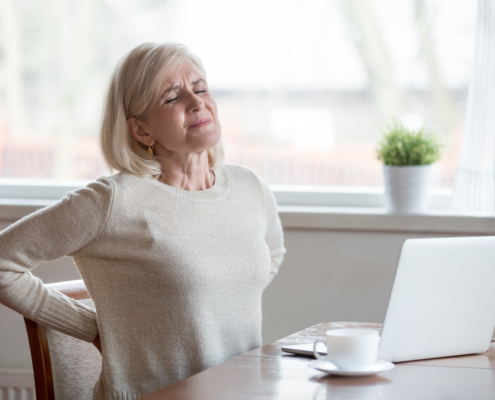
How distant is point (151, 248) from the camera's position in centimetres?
135

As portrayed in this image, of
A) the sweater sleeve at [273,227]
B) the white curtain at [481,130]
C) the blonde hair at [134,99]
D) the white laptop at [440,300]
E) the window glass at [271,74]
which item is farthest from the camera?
the window glass at [271,74]

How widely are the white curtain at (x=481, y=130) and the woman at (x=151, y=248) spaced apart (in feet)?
2.93

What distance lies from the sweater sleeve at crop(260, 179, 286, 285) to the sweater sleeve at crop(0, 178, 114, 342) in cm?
49

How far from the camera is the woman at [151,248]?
4.33ft

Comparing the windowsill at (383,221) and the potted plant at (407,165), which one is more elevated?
the potted plant at (407,165)

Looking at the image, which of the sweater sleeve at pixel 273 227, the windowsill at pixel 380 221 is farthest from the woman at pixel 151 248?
the windowsill at pixel 380 221

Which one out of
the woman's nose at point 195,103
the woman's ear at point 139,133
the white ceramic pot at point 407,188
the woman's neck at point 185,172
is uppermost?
the woman's nose at point 195,103

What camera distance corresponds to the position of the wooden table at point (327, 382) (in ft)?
3.06

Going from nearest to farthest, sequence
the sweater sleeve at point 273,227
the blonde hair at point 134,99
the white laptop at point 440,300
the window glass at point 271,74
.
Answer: the white laptop at point 440,300
the blonde hair at point 134,99
the sweater sleeve at point 273,227
the window glass at point 271,74

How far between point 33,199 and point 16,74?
0.53m

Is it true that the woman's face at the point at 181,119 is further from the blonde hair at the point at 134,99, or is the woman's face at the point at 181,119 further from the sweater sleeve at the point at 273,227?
the sweater sleeve at the point at 273,227

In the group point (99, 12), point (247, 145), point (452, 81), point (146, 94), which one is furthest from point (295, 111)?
point (146, 94)

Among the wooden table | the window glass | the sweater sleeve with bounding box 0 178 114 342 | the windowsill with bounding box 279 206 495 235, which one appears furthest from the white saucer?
the window glass

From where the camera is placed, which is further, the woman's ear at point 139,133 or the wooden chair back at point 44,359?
the woman's ear at point 139,133
